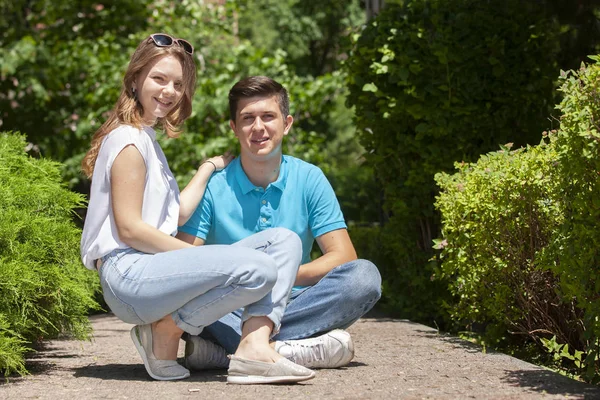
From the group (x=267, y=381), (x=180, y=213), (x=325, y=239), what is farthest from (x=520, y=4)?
(x=267, y=381)

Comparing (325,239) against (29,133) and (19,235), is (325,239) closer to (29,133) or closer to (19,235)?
(19,235)

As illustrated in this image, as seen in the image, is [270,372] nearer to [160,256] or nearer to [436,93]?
[160,256]

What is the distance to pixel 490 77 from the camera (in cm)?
639

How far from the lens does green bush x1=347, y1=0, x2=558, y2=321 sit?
6.34m

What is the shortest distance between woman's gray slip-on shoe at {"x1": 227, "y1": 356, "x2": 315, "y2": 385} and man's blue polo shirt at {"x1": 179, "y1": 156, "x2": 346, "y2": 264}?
75 centimetres

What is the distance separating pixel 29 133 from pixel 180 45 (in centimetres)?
818

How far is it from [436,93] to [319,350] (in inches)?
100

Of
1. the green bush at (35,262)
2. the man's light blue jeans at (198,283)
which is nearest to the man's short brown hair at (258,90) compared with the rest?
the man's light blue jeans at (198,283)

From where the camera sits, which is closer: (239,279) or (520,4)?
(239,279)

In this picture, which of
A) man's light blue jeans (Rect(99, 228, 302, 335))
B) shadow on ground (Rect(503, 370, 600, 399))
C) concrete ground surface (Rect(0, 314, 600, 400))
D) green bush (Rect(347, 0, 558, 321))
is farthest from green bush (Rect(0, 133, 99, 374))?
green bush (Rect(347, 0, 558, 321))

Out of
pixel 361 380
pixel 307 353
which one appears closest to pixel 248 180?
pixel 307 353

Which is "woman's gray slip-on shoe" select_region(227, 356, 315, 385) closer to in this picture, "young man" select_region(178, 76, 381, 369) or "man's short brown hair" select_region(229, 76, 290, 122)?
"young man" select_region(178, 76, 381, 369)

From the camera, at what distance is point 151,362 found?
4156 mm

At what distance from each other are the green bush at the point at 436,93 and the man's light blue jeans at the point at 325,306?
1.89 metres
